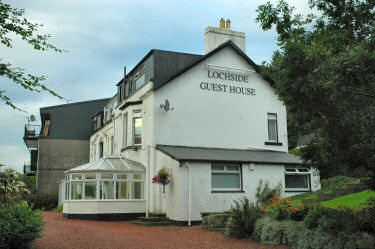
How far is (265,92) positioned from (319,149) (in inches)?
544

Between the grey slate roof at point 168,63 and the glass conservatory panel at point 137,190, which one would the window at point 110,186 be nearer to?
the glass conservatory panel at point 137,190

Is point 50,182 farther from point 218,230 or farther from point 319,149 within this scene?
point 319,149

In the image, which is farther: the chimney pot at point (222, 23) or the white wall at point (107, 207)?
the chimney pot at point (222, 23)

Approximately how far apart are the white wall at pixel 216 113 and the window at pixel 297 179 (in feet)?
7.45

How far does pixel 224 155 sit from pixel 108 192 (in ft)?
20.6

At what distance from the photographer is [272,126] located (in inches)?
872

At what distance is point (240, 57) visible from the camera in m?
21.3

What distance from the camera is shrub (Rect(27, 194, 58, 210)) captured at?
2928 cm

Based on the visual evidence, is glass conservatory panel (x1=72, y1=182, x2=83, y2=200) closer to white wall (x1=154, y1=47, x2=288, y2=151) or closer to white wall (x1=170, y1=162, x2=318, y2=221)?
white wall (x1=154, y1=47, x2=288, y2=151)

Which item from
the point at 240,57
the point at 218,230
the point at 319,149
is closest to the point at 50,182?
the point at 240,57

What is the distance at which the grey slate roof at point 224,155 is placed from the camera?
16953 mm

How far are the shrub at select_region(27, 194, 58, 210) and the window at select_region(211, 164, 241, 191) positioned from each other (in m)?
17.6

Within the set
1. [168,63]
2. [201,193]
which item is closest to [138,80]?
[168,63]

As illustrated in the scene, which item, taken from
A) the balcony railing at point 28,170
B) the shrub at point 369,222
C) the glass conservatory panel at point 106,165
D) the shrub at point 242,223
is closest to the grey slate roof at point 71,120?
the balcony railing at point 28,170
